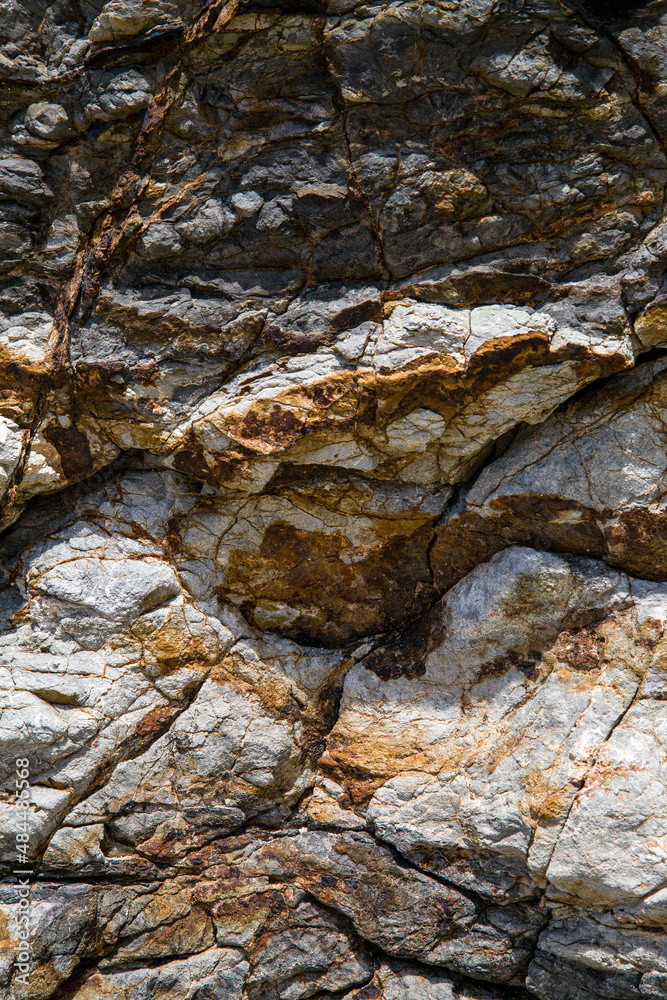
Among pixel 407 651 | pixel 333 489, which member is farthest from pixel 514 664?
pixel 333 489

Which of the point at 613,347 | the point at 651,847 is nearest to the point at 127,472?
the point at 613,347

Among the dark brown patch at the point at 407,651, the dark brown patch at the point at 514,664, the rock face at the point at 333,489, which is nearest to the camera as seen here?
the rock face at the point at 333,489

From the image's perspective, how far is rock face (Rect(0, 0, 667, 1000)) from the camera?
261cm

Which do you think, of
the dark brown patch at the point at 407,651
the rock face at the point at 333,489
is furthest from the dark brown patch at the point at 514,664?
the dark brown patch at the point at 407,651

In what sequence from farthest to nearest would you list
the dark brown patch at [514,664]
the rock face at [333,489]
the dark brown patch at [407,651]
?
the dark brown patch at [407,651], the dark brown patch at [514,664], the rock face at [333,489]

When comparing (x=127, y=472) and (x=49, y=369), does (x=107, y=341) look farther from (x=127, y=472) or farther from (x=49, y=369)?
(x=127, y=472)

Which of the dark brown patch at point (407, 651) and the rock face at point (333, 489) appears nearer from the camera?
the rock face at point (333, 489)

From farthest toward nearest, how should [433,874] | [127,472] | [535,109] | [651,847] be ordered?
[127,472] → [433,874] → [535,109] → [651,847]

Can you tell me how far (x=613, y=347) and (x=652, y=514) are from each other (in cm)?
75

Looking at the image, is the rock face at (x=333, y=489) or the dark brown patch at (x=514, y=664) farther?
the dark brown patch at (x=514, y=664)

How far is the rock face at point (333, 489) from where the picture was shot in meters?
2.61

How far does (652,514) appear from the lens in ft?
9.07

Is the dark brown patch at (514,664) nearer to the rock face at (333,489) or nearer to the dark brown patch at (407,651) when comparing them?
the rock face at (333,489)

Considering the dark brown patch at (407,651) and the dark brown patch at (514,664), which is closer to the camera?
the dark brown patch at (514,664)
